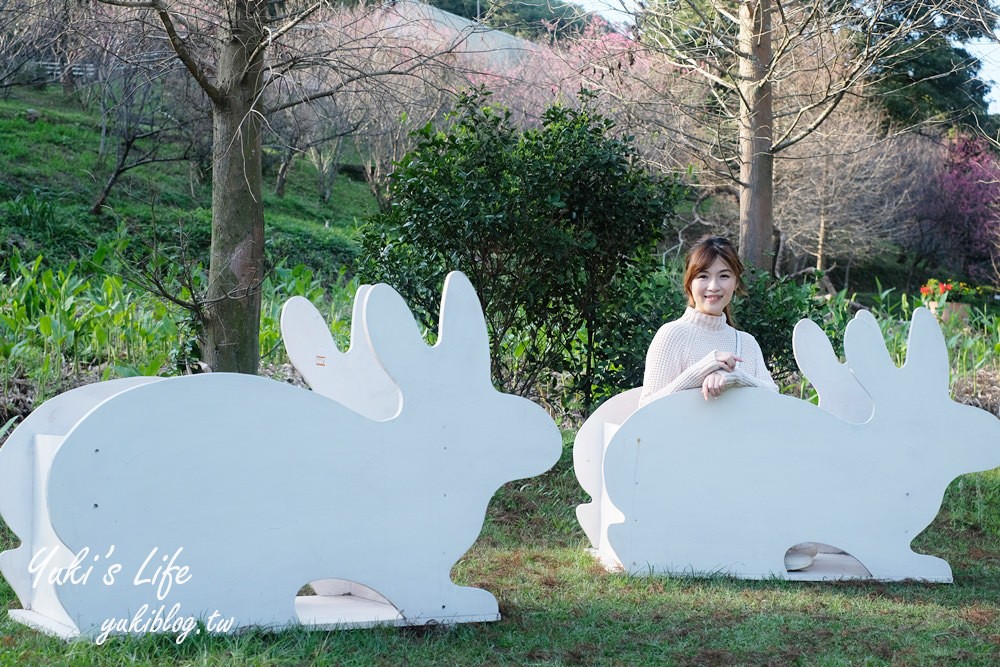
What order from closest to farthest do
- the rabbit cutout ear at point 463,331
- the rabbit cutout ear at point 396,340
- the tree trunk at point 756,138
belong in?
the rabbit cutout ear at point 396,340 < the rabbit cutout ear at point 463,331 < the tree trunk at point 756,138

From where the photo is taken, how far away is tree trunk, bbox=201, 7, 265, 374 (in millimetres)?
4387

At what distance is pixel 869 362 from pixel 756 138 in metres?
2.77

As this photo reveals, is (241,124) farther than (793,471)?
Yes

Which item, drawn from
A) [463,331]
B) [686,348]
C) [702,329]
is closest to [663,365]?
[686,348]

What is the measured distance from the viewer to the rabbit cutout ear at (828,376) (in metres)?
4.11

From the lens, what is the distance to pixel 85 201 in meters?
14.1

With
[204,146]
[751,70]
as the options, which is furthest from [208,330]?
[204,146]

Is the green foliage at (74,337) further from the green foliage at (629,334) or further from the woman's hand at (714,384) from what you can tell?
the woman's hand at (714,384)

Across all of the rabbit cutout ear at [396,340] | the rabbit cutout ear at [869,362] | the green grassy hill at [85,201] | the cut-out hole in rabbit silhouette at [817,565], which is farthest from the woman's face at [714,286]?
the green grassy hill at [85,201]

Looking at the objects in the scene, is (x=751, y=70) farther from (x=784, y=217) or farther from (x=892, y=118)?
(x=892, y=118)

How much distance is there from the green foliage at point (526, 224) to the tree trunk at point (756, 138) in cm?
132

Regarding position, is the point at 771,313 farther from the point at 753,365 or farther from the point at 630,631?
the point at 630,631

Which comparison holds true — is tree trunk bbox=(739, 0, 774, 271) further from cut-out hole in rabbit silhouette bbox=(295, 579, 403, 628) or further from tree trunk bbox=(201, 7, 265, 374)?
cut-out hole in rabbit silhouette bbox=(295, 579, 403, 628)

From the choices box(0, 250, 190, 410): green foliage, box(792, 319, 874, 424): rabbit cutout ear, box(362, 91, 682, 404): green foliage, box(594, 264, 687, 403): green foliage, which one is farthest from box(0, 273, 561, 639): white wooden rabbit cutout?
box(0, 250, 190, 410): green foliage
